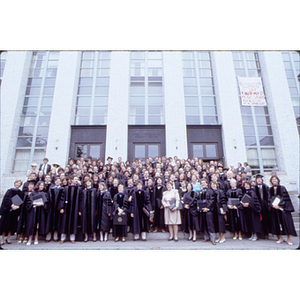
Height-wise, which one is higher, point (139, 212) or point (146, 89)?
point (146, 89)

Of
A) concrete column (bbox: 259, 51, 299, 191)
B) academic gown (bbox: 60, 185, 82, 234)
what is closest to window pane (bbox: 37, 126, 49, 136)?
academic gown (bbox: 60, 185, 82, 234)

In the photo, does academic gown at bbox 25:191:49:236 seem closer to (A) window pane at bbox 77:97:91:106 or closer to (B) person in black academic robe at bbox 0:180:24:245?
(B) person in black academic robe at bbox 0:180:24:245

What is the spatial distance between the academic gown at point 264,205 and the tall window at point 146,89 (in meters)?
7.94

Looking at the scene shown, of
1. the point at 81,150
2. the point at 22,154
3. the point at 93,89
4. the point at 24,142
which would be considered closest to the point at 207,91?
the point at 93,89

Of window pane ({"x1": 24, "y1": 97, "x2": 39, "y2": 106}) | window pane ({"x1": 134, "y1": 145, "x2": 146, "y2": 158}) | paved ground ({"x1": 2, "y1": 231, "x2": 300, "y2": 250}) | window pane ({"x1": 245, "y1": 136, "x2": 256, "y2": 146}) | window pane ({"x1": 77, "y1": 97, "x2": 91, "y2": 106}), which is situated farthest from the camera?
window pane ({"x1": 77, "y1": 97, "x2": 91, "y2": 106})

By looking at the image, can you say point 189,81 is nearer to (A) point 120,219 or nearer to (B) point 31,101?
(B) point 31,101

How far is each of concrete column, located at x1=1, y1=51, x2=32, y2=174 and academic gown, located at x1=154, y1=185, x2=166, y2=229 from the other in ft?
33.8

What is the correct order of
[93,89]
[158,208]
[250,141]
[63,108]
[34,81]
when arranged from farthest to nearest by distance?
[34,81]
[93,89]
[250,141]
[63,108]
[158,208]

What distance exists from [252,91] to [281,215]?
35.2 feet

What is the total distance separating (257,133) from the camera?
1372 centimetres

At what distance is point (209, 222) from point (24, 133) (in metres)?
12.6

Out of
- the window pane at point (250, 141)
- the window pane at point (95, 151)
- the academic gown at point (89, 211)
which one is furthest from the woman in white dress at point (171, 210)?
the window pane at point (250, 141)

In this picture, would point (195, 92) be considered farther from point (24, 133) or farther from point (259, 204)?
point (24, 133)

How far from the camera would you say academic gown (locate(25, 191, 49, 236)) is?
599 cm
